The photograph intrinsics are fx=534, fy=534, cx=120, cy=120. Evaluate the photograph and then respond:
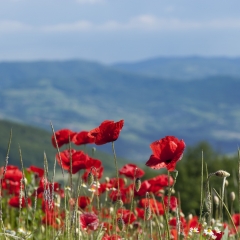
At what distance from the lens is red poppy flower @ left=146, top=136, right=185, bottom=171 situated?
1.98 m

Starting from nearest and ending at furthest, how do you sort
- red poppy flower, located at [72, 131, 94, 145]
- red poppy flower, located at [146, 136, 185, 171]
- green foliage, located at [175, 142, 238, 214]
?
red poppy flower, located at [146, 136, 185, 171] < red poppy flower, located at [72, 131, 94, 145] < green foliage, located at [175, 142, 238, 214]

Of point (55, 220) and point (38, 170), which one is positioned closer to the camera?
point (55, 220)

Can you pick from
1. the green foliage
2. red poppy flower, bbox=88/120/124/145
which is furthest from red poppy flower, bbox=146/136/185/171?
the green foliage

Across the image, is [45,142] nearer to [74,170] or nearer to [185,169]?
[185,169]

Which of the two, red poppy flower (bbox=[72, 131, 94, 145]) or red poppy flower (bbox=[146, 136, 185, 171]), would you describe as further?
red poppy flower (bbox=[72, 131, 94, 145])

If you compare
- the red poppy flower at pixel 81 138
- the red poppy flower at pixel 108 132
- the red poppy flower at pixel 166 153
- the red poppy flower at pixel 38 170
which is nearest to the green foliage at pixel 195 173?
the red poppy flower at pixel 38 170

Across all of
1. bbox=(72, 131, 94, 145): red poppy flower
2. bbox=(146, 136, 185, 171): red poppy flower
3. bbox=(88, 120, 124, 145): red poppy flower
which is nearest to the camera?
bbox=(146, 136, 185, 171): red poppy flower

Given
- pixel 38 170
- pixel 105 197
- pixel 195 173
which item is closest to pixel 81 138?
pixel 105 197

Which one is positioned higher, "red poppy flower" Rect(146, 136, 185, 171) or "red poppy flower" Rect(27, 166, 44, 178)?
"red poppy flower" Rect(146, 136, 185, 171)

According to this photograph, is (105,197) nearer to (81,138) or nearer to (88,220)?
(81,138)

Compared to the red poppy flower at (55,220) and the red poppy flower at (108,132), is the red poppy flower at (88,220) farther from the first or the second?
the red poppy flower at (108,132)

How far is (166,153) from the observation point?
2033mm

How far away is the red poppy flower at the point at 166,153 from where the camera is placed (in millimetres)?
1977

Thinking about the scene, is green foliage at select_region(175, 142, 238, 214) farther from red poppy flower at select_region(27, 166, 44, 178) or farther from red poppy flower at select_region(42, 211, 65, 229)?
red poppy flower at select_region(42, 211, 65, 229)
